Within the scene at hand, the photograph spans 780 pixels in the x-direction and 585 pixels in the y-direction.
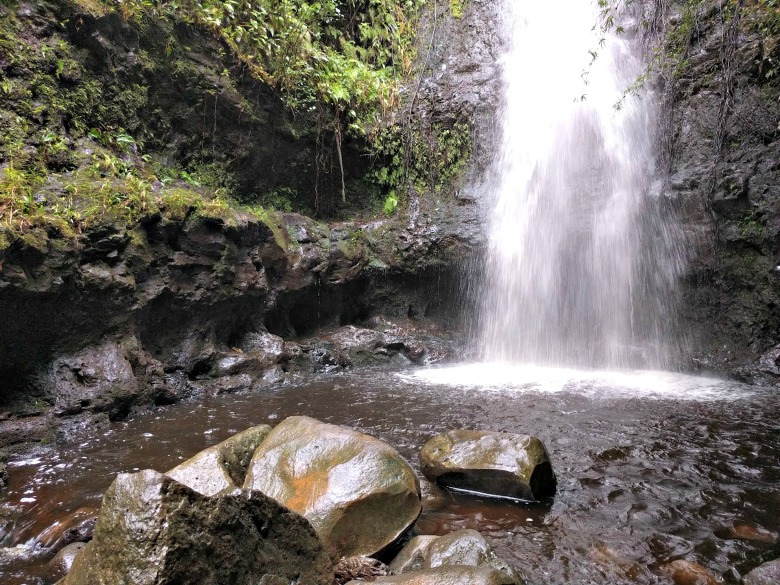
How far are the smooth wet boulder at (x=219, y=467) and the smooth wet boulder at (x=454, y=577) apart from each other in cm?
132

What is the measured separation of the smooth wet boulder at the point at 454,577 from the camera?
2.23m

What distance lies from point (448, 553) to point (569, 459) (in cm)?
216

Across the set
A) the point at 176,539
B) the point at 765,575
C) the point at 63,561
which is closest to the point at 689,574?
the point at 765,575

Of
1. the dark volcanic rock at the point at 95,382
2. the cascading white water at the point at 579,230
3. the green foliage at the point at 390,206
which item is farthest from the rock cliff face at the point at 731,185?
the dark volcanic rock at the point at 95,382

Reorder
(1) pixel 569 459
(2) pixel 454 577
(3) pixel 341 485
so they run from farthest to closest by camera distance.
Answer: (1) pixel 569 459
(3) pixel 341 485
(2) pixel 454 577

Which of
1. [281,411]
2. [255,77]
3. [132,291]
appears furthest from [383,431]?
[255,77]

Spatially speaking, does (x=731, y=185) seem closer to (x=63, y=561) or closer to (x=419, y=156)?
(x=419, y=156)

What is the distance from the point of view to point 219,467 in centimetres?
329

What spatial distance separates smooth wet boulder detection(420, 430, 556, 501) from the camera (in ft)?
11.9

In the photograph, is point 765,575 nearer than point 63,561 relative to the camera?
Yes

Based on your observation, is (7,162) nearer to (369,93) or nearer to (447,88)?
(369,93)

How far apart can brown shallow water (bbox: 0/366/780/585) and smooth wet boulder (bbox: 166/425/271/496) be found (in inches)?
37.1

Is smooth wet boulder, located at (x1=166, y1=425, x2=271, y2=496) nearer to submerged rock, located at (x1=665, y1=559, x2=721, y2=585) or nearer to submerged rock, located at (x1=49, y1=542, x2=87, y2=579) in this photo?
submerged rock, located at (x1=49, y1=542, x2=87, y2=579)

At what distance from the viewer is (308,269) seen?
9.63 metres
